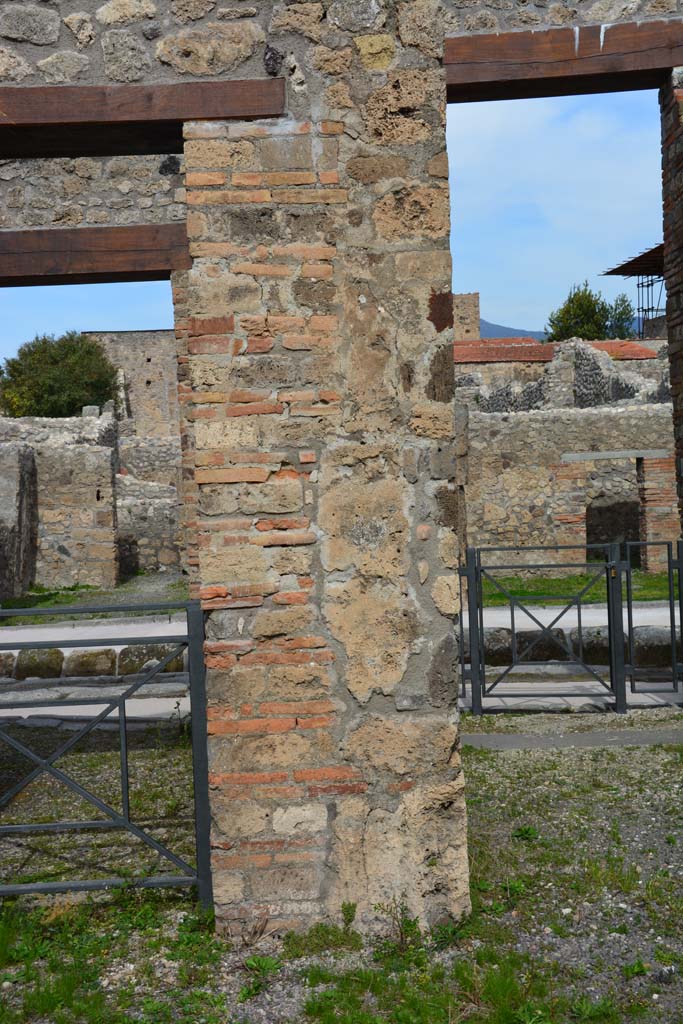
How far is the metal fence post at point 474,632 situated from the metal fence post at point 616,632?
104cm

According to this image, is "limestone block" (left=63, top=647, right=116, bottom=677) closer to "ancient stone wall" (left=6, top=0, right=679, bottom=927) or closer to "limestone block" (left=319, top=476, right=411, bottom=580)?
"ancient stone wall" (left=6, top=0, right=679, bottom=927)

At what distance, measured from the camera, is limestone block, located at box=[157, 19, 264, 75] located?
3.36 meters

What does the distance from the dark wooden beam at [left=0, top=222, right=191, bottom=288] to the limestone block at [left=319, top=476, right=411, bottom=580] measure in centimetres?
461

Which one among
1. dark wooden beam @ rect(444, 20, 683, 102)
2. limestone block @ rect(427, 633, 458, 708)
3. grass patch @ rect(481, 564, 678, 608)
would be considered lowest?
grass patch @ rect(481, 564, 678, 608)

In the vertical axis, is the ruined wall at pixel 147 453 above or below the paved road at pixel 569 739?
above

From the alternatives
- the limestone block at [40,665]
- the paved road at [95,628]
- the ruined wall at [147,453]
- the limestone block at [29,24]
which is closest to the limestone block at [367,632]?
the limestone block at [29,24]

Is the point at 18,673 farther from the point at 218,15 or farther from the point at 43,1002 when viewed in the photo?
the point at 218,15

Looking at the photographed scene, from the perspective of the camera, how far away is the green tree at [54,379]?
34.5 meters

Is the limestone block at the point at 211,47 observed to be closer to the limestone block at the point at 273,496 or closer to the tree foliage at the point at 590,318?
the limestone block at the point at 273,496

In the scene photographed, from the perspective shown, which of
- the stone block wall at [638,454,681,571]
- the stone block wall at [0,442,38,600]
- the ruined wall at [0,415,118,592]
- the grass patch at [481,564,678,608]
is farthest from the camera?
the ruined wall at [0,415,118,592]

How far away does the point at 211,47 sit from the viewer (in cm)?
338

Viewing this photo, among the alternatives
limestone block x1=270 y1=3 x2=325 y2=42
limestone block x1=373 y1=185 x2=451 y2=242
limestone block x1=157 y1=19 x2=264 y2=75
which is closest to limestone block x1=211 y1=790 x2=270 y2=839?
limestone block x1=373 y1=185 x2=451 y2=242

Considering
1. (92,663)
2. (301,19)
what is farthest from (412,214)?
(92,663)

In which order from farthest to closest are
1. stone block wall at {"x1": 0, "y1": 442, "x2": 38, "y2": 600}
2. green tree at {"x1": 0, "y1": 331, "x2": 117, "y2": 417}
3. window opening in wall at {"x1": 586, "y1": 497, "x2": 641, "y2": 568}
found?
1. green tree at {"x1": 0, "y1": 331, "x2": 117, "y2": 417}
2. window opening in wall at {"x1": 586, "y1": 497, "x2": 641, "y2": 568}
3. stone block wall at {"x1": 0, "y1": 442, "x2": 38, "y2": 600}
